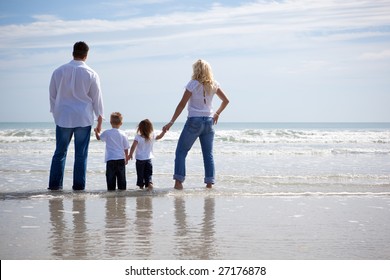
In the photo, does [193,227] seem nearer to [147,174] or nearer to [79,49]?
[147,174]

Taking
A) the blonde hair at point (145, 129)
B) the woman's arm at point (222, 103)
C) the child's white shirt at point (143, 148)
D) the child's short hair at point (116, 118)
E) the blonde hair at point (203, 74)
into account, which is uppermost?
the blonde hair at point (203, 74)

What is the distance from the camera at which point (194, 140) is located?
7.66m

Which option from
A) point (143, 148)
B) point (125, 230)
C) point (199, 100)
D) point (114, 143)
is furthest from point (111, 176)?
point (125, 230)

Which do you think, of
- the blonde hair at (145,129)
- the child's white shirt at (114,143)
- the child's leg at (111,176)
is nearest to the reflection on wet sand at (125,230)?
the child's leg at (111,176)

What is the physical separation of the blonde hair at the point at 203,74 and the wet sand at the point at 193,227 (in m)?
1.46

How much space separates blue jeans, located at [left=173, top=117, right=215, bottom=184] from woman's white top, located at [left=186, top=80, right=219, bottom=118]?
0.08m

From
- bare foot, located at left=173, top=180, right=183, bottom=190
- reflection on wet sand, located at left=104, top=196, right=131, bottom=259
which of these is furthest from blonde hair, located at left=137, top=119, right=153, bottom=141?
reflection on wet sand, located at left=104, top=196, right=131, bottom=259

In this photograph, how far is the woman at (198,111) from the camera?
746 cm

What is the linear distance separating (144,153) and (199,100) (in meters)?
1.10

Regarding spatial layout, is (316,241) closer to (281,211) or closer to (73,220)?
(281,211)

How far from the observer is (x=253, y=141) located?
24703mm

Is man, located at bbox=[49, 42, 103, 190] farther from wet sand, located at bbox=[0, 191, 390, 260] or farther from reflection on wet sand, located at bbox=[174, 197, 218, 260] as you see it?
reflection on wet sand, located at bbox=[174, 197, 218, 260]

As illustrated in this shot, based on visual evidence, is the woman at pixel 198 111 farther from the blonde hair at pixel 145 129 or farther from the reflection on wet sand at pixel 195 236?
the reflection on wet sand at pixel 195 236
